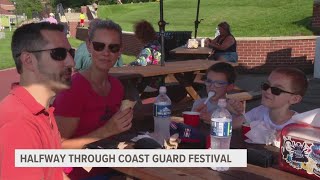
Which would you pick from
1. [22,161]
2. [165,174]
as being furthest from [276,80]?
[22,161]

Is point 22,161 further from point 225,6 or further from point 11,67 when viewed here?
point 225,6

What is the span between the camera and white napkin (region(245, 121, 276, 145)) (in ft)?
8.72

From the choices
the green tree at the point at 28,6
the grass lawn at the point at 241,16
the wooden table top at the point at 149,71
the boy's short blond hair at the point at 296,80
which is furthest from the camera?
the green tree at the point at 28,6

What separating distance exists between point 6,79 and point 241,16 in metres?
19.3

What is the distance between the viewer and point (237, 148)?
2430 mm

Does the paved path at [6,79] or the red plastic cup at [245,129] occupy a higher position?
the red plastic cup at [245,129]

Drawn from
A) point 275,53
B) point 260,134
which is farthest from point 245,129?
point 275,53

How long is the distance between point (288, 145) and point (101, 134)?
47.8 inches

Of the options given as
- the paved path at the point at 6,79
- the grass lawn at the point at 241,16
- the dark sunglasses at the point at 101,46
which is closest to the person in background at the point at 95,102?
the dark sunglasses at the point at 101,46

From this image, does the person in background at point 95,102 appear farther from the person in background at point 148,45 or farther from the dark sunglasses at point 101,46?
the person in background at point 148,45

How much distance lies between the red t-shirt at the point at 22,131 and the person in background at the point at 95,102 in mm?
498

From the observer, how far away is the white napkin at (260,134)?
266 cm

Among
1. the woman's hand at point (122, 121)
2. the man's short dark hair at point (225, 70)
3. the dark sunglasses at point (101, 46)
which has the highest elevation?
the dark sunglasses at point (101, 46)

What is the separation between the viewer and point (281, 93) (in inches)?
108
